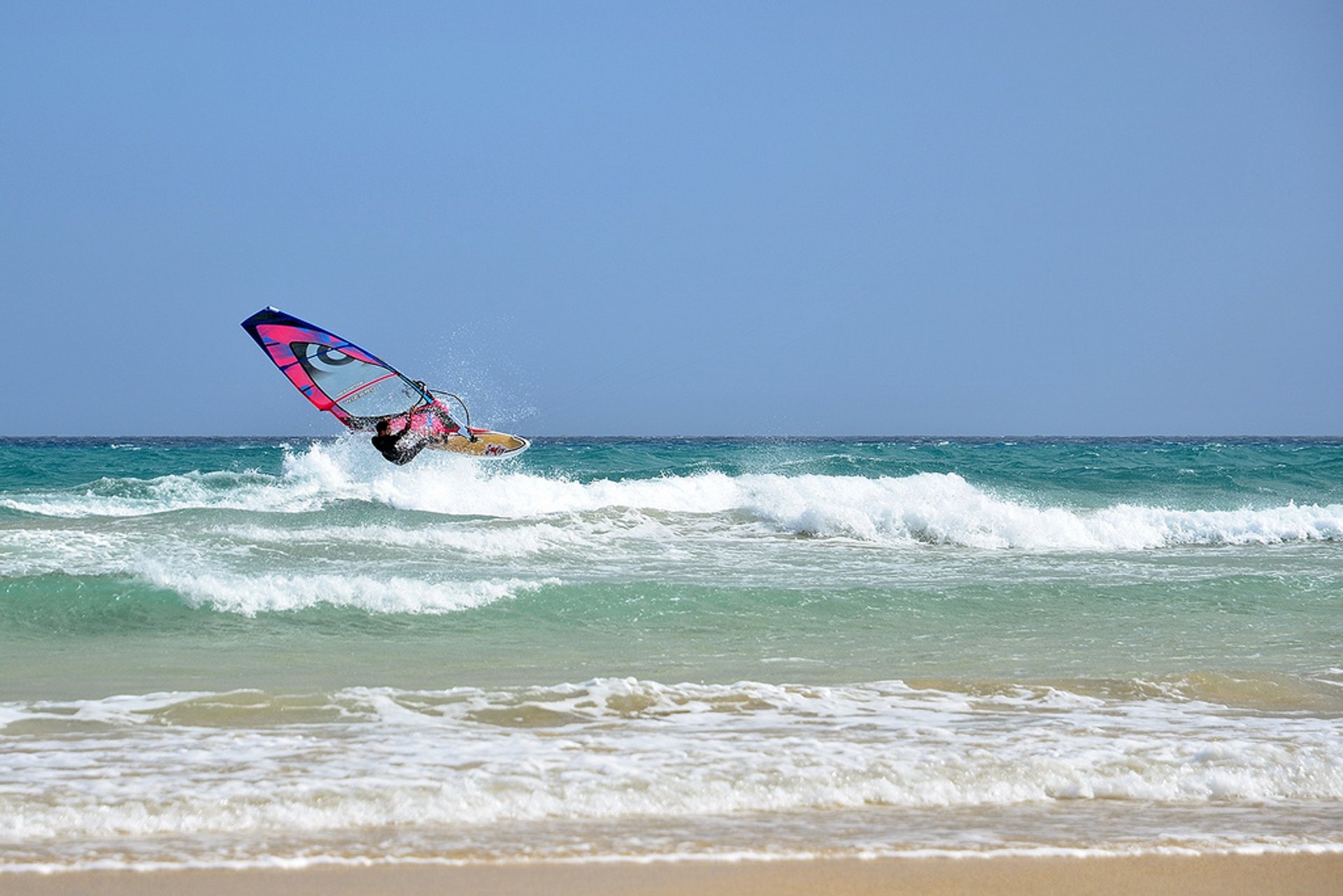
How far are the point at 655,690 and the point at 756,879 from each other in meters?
2.45

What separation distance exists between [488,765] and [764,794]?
1.11 metres

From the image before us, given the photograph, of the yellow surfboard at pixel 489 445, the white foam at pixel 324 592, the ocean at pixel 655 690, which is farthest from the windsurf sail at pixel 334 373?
the white foam at pixel 324 592

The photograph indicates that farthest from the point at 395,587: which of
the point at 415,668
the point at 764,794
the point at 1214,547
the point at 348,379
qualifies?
the point at 1214,547

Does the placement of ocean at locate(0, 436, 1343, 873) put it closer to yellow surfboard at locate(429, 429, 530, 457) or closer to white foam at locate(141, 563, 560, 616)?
white foam at locate(141, 563, 560, 616)

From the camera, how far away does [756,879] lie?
134 inches

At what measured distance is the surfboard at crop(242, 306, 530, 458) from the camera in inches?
470

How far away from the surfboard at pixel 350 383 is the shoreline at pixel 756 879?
8889mm

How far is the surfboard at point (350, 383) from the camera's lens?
11.9 metres

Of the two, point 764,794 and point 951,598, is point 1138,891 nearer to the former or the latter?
point 764,794

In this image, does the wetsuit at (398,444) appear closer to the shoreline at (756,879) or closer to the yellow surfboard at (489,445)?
the yellow surfboard at (489,445)

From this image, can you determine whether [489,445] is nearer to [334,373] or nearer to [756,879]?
[334,373]

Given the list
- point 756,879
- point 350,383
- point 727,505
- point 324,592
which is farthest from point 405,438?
point 756,879

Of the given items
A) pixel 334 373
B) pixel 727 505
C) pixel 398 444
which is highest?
pixel 334 373

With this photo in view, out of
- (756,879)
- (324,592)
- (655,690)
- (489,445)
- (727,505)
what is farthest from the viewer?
(727,505)
